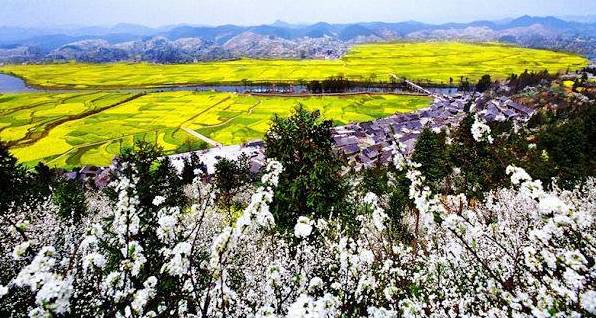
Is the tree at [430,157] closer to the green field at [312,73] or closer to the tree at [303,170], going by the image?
the tree at [303,170]

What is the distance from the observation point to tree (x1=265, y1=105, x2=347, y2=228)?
53.4ft

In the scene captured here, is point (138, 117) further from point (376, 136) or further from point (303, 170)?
point (303, 170)

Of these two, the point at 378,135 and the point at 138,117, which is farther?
the point at 138,117

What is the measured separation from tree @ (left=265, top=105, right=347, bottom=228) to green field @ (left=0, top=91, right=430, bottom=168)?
109 feet

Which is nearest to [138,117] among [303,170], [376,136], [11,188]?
[376,136]

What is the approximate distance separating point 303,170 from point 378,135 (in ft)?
155

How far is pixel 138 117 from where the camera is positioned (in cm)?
7575

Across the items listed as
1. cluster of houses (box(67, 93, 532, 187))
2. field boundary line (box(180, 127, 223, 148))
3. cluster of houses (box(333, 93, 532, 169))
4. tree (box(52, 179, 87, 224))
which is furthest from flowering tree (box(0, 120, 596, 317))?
field boundary line (box(180, 127, 223, 148))

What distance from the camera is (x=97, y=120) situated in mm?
73125

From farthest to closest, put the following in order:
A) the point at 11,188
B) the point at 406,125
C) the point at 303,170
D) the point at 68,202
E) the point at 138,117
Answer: the point at 138,117 → the point at 406,125 → the point at 11,188 → the point at 68,202 → the point at 303,170

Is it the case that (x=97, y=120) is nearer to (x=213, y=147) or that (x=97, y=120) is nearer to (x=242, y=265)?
(x=213, y=147)

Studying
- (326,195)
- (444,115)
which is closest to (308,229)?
(326,195)

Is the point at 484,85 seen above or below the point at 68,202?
below

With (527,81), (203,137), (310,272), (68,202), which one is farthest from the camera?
(527,81)
